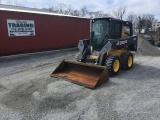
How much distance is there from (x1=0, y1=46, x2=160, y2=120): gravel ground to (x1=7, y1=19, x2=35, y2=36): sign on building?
4825mm

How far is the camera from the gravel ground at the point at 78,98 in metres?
4.18

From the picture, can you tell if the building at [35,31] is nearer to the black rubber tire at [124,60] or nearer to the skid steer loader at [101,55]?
the skid steer loader at [101,55]

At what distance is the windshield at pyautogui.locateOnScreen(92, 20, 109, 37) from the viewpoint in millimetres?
7512

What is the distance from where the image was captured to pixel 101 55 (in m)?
6.98

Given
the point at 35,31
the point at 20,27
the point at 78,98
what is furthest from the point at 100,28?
the point at 35,31

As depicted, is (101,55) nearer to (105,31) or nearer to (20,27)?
(105,31)

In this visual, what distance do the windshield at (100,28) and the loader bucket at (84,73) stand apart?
175 centimetres

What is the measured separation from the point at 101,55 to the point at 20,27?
6960 millimetres

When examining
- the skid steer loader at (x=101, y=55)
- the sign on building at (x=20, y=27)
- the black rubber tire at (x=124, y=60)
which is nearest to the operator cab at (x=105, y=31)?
the skid steer loader at (x=101, y=55)

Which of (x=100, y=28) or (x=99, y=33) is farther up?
(x=100, y=28)

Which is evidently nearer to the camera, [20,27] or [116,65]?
[116,65]

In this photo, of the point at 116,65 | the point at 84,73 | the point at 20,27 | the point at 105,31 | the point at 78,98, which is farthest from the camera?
the point at 20,27

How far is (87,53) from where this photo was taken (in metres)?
A: 7.97

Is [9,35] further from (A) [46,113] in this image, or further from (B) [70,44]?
(A) [46,113]
